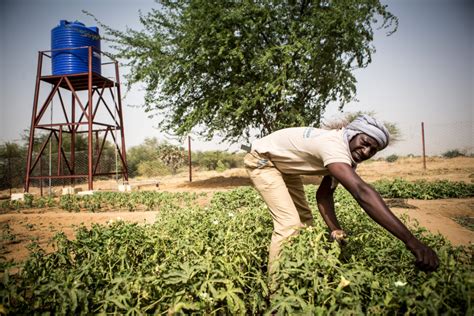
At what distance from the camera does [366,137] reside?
6.89ft

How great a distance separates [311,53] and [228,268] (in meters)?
9.62

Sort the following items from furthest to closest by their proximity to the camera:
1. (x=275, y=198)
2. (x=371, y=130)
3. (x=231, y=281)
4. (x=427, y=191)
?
(x=427, y=191) < (x=275, y=198) < (x=371, y=130) < (x=231, y=281)

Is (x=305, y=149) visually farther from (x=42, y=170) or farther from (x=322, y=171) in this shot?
(x=42, y=170)

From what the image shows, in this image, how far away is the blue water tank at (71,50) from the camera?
36.6ft

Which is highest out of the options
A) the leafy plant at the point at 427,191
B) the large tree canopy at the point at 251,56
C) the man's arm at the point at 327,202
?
the large tree canopy at the point at 251,56

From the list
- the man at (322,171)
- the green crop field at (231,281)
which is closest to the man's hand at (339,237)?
the man at (322,171)

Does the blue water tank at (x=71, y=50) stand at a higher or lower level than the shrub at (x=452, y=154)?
higher

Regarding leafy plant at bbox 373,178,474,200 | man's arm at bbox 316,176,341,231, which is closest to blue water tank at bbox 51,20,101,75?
leafy plant at bbox 373,178,474,200

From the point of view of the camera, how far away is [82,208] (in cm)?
837

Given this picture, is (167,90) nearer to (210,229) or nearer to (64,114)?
(64,114)

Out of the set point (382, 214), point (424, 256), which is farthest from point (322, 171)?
point (424, 256)

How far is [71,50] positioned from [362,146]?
12061mm

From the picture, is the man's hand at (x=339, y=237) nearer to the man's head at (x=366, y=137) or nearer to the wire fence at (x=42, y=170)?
the man's head at (x=366, y=137)

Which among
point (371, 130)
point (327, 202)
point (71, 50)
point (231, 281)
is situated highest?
point (71, 50)
